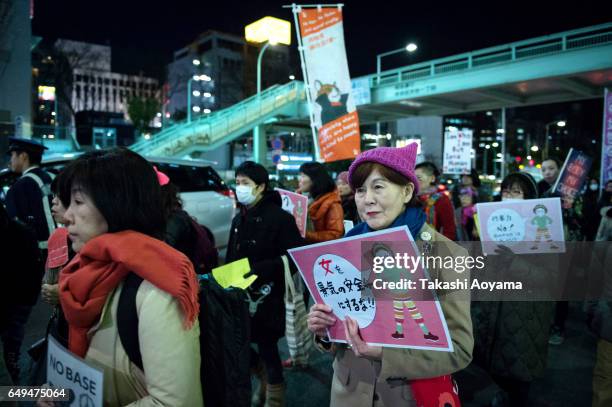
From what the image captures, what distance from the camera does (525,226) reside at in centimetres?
318

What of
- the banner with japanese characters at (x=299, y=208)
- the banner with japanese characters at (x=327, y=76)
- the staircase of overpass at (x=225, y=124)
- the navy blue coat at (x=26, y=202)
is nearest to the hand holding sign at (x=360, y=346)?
the banner with japanese characters at (x=299, y=208)

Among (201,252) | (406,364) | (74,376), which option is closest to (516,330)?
(406,364)

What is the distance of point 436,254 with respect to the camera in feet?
5.54

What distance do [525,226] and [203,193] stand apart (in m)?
5.87

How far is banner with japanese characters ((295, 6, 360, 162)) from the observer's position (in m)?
6.07

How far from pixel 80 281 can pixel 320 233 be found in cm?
306

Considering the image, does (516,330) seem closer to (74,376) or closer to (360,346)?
(360,346)

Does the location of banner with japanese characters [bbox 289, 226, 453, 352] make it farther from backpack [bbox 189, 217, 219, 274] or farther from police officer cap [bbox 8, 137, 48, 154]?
police officer cap [bbox 8, 137, 48, 154]

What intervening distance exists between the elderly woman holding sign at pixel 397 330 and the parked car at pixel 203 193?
5.68m

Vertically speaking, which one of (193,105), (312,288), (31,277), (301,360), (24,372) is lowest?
(24,372)

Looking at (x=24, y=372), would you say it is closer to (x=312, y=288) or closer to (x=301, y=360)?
(x=301, y=360)

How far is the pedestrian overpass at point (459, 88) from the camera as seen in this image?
14914 millimetres

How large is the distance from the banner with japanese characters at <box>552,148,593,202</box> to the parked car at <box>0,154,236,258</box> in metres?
5.67

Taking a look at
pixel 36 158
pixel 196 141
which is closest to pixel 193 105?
pixel 196 141
